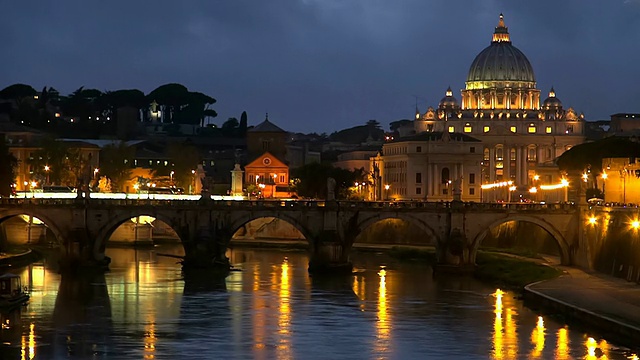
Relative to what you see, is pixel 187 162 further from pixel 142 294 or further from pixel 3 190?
pixel 142 294

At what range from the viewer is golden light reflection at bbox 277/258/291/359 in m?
64.9

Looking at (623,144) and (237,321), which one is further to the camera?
(623,144)

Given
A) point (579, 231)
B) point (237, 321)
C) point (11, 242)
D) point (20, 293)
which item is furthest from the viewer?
point (11, 242)

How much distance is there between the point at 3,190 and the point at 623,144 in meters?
47.6

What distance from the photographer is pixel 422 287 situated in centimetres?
8875

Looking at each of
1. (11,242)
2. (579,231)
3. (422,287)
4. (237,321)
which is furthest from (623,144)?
(237,321)

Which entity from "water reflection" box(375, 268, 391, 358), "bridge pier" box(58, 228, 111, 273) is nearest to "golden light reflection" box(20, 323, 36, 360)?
"water reflection" box(375, 268, 391, 358)

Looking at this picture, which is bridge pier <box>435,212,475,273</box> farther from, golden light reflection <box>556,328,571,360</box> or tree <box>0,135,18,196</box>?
tree <box>0,135,18,196</box>

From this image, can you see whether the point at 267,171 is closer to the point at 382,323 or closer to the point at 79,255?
the point at 79,255

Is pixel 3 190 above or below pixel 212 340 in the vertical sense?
above

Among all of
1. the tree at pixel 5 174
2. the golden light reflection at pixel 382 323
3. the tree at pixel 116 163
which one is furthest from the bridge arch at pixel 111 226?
the tree at pixel 116 163

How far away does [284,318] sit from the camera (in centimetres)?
7475

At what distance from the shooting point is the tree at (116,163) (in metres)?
165

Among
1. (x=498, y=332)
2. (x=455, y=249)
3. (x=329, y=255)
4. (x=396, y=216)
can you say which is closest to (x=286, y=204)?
(x=329, y=255)
